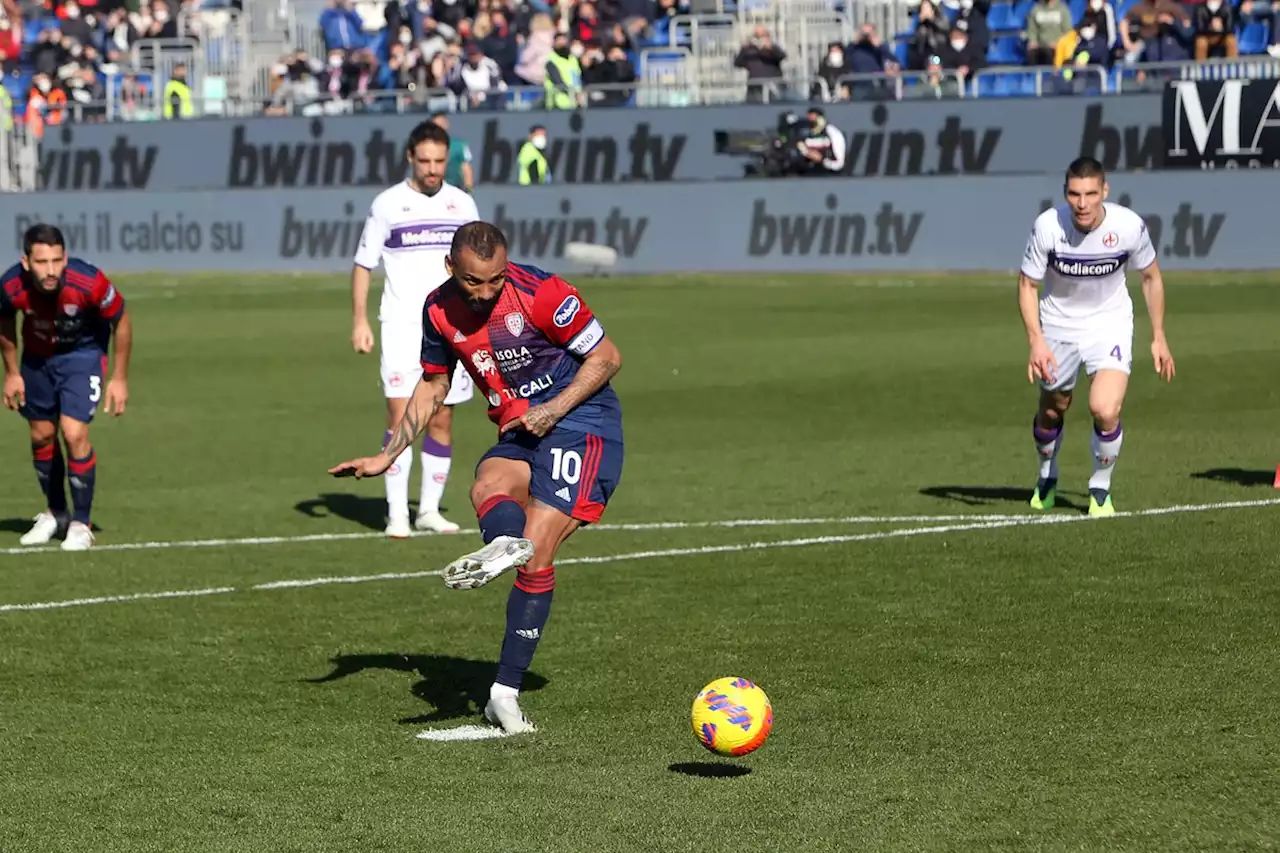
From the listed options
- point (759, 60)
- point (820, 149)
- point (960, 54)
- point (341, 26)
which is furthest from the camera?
point (341, 26)

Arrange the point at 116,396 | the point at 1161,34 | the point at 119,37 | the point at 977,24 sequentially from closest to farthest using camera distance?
1. the point at 116,396
2. the point at 1161,34
3. the point at 977,24
4. the point at 119,37

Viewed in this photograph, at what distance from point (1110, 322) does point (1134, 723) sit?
5537 millimetres

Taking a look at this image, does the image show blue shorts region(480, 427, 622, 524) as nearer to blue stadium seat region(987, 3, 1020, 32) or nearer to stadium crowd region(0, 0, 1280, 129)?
stadium crowd region(0, 0, 1280, 129)

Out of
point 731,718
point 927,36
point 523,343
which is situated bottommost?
point 731,718

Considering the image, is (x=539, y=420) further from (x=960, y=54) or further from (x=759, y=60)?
(x=759, y=60)

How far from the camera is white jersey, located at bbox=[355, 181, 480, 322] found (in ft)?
41.2

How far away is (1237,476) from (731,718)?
7.72 metres

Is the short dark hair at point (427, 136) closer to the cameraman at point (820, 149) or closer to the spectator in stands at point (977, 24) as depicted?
the cameraman at point (820, 149)

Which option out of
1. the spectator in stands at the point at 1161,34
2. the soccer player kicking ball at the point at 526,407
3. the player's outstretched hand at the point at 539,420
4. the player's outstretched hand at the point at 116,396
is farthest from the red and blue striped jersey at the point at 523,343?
the spectator in stands at the point at 1161,34

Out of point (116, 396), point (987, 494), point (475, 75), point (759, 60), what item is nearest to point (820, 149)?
point (759, 60)

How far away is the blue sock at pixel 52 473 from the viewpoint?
1278 centimetres

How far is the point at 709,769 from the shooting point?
277 inches

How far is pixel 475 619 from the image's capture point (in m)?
10.0

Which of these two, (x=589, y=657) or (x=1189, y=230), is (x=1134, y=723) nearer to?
(x=589, y=657)
